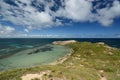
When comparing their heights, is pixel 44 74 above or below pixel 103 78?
above

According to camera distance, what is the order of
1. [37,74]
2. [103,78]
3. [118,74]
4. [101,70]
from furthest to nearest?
[101,70]
[118,74]
[103,78]
[37,74]

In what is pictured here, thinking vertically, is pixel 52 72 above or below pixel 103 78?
above

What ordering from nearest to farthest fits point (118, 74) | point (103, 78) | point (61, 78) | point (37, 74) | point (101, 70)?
1. point (61, 78)
2. point (37, 74)
3. point (103, 78)
4. point (118, 74)
5. point (101, 70)

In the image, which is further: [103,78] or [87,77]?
[103,78]

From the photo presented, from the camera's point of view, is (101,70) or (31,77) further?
(101,70)

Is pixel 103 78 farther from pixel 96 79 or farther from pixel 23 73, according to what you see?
pixel 23 73

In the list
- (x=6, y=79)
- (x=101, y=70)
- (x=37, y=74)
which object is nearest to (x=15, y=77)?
(x=6, y=79)

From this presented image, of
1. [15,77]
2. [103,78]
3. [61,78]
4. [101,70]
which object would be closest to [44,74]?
[61,78]

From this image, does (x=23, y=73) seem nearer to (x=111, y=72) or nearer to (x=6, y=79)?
(x=6, y=79)

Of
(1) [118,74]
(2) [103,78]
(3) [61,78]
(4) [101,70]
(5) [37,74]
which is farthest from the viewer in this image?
(4) [101,70]
